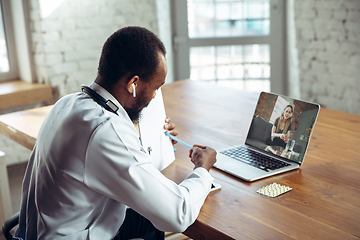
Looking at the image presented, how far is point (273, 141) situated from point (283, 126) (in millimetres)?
68

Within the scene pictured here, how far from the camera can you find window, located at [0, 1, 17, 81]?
11.1 feet

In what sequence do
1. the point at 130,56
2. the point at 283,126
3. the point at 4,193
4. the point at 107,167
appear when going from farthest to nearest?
the point at 4,193
the point at 283,126
the point at 130,56
the point at 107,167

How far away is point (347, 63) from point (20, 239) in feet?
9.66

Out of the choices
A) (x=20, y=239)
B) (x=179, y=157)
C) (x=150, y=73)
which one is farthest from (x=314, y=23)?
(x=20, y=239)

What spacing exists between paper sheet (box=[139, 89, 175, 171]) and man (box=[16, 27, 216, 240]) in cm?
21

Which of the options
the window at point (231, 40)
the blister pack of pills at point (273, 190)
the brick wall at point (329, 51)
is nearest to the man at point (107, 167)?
the blister pack of pills at point (273, 190)

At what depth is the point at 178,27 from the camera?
386 centimetres

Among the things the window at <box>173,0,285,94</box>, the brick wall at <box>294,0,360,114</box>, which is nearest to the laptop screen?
the brick wall at <box>294,0,360,114</box>

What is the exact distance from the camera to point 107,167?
3.33ft

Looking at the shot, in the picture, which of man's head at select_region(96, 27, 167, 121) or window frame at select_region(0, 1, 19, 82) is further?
window frame at select_region(0, 1, 19, 82)

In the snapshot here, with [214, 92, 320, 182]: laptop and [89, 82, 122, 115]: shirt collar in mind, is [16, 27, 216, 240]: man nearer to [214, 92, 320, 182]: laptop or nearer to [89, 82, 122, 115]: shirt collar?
[89, 82, 122, 115]: shirt collar

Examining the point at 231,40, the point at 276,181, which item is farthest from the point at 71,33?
the point at 276,181

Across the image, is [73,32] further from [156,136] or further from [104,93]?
[104,93]

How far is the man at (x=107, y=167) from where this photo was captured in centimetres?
102
